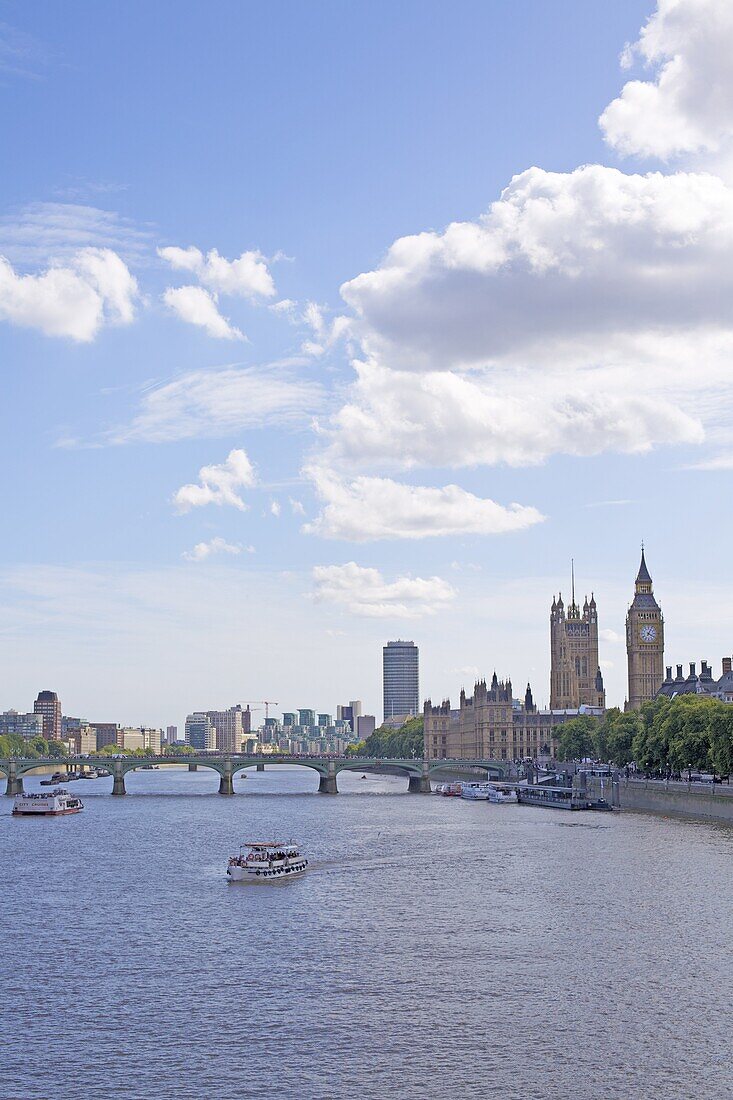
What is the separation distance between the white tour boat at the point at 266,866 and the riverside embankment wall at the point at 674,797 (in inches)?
1902

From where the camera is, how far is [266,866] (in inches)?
3979

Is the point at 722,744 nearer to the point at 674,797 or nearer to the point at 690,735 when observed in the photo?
the point at 674,797

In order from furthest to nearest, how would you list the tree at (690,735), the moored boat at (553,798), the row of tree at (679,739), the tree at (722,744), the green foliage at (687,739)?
the moored boat at (553,798) → the tree at (690,735) → the row of tree at (679,739) → the green foliage at (687,739) → the tree at (722,744)

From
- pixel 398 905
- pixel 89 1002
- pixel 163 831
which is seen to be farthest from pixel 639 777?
pixel 89 1002

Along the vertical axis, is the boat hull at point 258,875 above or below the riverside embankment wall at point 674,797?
below

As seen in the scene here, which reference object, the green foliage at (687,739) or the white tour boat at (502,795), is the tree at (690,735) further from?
the white tour boat at (502,795)

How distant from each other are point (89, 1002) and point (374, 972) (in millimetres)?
13783

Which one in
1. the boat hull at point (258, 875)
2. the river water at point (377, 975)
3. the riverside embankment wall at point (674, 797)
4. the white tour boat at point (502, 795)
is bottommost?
the river water at point (377, 975)

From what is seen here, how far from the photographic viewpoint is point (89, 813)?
177000mm

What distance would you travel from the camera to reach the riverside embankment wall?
136500mm

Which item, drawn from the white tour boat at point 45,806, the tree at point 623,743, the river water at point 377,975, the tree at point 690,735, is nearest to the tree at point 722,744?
the tree at point 690,735

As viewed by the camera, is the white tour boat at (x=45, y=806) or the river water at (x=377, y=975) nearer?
the river water at (x=377, y=975)

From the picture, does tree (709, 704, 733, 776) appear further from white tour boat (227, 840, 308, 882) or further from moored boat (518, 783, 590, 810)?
white tour boat (227, 840, 308, 882)

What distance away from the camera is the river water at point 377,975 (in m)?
50.5
